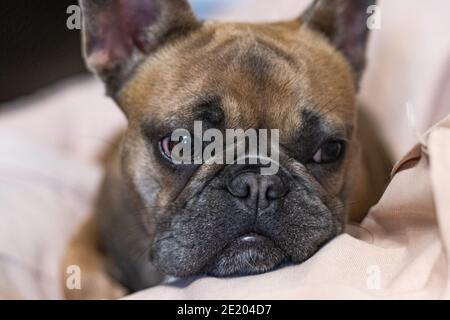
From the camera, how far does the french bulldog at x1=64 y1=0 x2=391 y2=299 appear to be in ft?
4.37

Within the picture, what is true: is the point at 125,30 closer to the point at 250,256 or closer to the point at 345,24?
the point at 345,24

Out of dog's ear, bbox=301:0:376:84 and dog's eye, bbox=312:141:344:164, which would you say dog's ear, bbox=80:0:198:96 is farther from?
dog's eye, bbox=312:141:344:164

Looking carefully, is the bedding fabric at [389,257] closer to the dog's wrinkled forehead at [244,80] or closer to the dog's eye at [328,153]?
the dog's eye at [328,153]

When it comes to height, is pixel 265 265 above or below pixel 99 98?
above

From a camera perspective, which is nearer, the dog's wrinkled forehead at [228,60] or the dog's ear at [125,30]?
the dog's wrinkled forehead at [228,60]

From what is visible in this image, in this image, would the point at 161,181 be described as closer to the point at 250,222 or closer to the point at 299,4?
the point at 250,222

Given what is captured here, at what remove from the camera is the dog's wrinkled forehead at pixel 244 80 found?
1.45 metres

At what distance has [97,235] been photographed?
207cm

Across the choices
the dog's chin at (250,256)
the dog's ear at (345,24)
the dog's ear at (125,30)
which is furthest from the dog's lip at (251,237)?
the dog's ear at (345,24)

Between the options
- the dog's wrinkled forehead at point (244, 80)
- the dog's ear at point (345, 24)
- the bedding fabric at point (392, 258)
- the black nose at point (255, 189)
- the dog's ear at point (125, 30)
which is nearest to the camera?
the bedding fabric at point (392, 258)

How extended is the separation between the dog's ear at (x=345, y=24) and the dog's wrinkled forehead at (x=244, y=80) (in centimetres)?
7

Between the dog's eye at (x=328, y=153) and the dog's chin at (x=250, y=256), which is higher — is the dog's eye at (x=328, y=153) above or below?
above

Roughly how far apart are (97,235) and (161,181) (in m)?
0.61

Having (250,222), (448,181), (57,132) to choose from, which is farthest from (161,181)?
(57,132)
